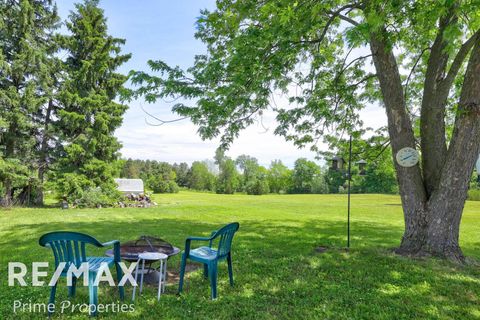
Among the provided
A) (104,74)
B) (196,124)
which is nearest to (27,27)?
(104,74)

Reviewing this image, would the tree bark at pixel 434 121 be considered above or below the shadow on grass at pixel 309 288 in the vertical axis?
above

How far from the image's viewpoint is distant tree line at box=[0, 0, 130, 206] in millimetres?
12000

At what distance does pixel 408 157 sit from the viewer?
16.9 feet

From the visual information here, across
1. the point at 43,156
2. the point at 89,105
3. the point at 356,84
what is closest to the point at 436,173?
the point at 356,84

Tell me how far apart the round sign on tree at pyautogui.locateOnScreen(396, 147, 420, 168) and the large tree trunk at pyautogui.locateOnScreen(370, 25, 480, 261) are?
0.29 ft

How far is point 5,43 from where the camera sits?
479 inches

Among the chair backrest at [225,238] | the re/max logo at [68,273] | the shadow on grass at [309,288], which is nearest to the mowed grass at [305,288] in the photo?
the shadow on grass at [309,288]

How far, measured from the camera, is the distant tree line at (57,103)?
1200 centimetres

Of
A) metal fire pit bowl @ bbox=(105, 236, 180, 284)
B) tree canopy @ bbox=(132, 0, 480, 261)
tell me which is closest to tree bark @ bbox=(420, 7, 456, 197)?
tree canopy @ bbox=(132, 0, 480, 261)

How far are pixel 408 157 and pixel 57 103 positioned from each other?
1510cm

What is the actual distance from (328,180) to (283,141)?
39.6 meters

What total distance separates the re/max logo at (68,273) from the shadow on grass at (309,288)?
18cm

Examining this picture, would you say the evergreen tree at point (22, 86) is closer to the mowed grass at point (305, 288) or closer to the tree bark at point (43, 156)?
the tree bark at point (43, 156)

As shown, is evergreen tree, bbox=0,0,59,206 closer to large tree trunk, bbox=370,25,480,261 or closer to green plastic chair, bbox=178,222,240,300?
green plastic chair, bbox=178,222,240,300
